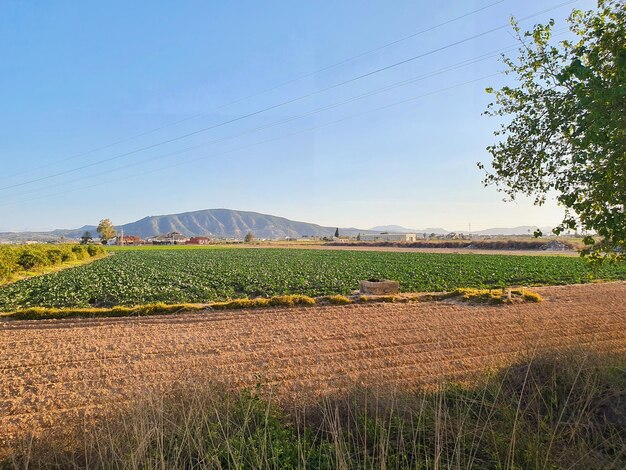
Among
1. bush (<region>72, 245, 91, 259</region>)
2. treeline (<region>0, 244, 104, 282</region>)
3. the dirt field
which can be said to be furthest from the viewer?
bush (<region>72, 245, 91, 259</region>)

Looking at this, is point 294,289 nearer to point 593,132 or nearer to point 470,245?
point 593,132

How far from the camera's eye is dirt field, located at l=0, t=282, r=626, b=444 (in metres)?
8.57

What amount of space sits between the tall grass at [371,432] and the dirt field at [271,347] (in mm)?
927

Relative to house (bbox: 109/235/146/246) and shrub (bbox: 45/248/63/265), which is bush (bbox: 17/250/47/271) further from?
house (bbox: 109/235/146/246)

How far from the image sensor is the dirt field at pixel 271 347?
337 inches

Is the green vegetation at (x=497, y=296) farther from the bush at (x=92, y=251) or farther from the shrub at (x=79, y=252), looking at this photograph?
the bush at (x=92, y=251)

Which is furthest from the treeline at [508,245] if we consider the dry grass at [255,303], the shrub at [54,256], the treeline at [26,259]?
the shrub at [54,256]

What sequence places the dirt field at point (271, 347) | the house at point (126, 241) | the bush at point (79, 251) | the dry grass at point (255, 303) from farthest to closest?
1. the house at point (126, 241)
2. the bush at point (79, 251)
3. the dry grass at point (255, 303)
4. the dirt field at point (271, 347)

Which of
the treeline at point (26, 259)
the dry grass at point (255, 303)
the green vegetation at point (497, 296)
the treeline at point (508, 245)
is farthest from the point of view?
the treeline at point (508, 245)

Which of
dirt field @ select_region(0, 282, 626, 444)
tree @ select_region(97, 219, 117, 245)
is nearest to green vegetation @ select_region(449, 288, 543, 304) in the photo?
dirt field @ select_region(0, 282, 626, 444)

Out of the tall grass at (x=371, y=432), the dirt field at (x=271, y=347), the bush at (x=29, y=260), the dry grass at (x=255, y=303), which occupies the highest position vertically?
the bush at (x=29, y=260)

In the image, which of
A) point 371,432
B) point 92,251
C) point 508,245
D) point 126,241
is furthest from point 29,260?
point 126,241

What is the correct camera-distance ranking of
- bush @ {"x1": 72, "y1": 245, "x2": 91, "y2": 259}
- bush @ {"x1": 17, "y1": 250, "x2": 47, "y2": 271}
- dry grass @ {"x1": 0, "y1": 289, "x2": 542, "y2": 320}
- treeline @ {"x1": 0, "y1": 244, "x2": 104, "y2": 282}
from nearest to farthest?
dry grass @ {"x1": 0, "y1": 289, "x2": 542, "y2": 320} → treeline @ {"x1": 0, "y1": 244, "x2": 104, "y2": 282} → bush @ {"x1": 17, "y1": 250, "x2": 47, "y2": 271} → bush @ {"x1": 72, "y1": 245, "x2": 91, "y2": 259}

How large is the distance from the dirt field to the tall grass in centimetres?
93
